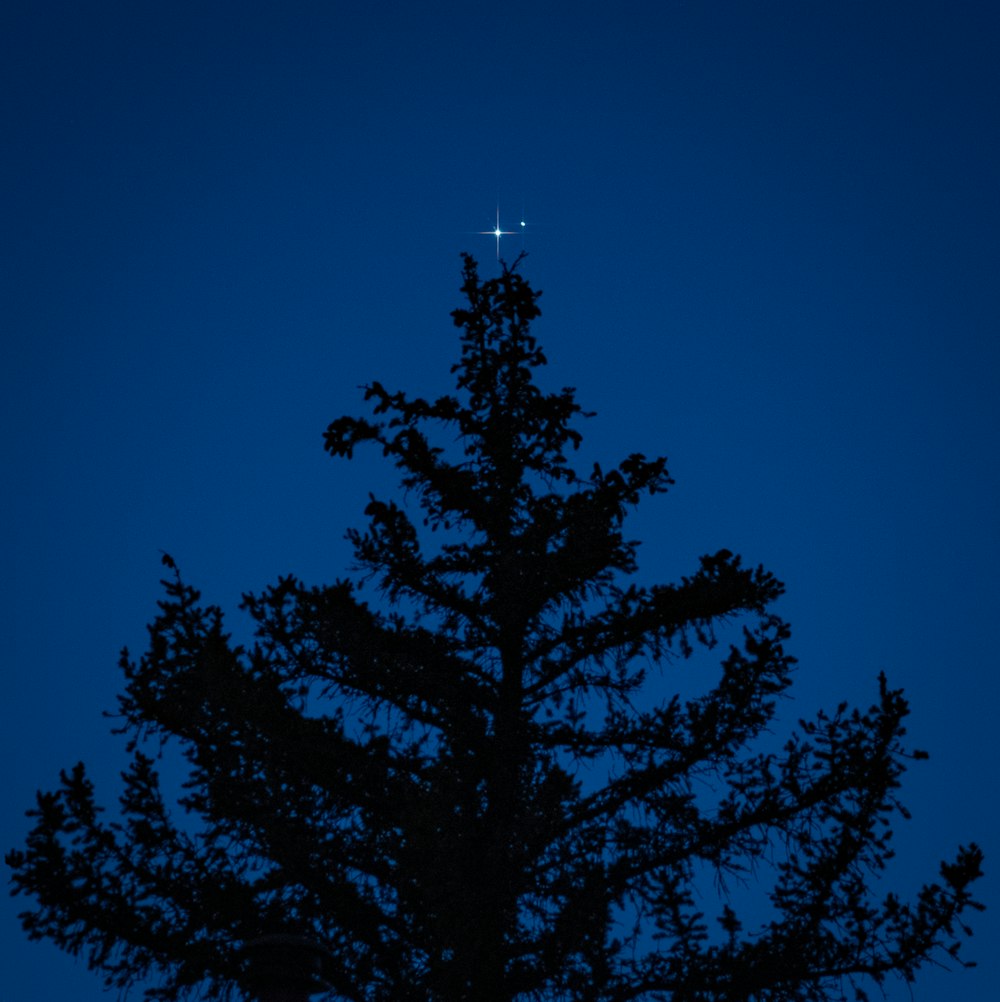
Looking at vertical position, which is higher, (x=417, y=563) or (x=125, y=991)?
(x=417, y=563)

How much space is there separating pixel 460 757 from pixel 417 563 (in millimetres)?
2157

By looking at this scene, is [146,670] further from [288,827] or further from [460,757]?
[460,757]

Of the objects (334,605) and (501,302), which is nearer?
(334,605)

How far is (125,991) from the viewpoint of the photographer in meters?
9.99

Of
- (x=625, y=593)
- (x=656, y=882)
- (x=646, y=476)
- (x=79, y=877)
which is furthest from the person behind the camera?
(x=646, y=476)

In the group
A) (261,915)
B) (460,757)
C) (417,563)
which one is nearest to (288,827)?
(261,915)

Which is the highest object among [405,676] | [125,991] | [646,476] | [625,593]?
[646,476]

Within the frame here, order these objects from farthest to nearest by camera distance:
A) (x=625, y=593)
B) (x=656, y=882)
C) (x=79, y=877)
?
1. (x=625, y=593)
2. (x=656, y=882)
3. (x=79, y=877)

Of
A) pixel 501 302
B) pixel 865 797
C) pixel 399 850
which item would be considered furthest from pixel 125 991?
pixel 501 302

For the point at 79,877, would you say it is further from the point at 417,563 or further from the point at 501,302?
the point at 501,302

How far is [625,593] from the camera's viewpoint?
11508mm

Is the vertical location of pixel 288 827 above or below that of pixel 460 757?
below

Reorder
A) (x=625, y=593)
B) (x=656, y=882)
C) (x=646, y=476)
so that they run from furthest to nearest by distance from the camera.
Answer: (x=646, y=476)
(x=625, y=593)
(x=656, y=882)

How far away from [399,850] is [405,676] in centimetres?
191
